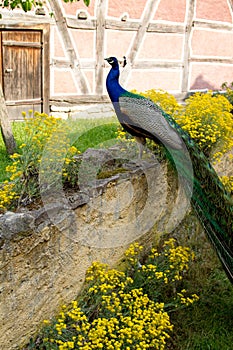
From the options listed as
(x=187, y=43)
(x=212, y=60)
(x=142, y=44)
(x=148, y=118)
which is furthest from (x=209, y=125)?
(x=212, y=60)

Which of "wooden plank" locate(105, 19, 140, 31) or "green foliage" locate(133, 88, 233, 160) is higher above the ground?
"wooden plank" locate(105, 19, 140, 31)

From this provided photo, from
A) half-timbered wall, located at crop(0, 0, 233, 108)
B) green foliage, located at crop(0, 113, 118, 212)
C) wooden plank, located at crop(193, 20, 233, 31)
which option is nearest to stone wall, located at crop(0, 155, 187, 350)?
green foliage, located at crop(0, 113, 118, 212)

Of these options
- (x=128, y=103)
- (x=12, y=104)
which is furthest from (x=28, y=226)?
(x=12, y=104)

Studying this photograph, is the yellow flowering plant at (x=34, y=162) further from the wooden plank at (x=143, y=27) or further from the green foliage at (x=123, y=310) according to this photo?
the wooden plank at (x=143, y=27)

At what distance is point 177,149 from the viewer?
3.80m

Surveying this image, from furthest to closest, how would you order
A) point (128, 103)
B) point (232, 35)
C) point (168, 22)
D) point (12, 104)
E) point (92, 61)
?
point (232, 35), point (168, 22), point (92, 61), point (12, 104), point (128, 103)

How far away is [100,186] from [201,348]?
56.1 inches

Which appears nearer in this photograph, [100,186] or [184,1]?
[100,186]

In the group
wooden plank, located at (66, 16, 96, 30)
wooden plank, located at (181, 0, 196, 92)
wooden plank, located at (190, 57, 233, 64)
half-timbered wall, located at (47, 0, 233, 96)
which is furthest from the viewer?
wooden plank, located at (190, 57, 233, 64)

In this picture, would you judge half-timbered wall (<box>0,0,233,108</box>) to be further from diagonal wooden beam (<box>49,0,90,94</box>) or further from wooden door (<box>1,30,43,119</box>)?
wooden door (<box>1,30,43,119</box>)

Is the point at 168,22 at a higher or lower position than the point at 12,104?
higher

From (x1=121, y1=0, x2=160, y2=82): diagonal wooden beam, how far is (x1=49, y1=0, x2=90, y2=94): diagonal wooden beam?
963 mm

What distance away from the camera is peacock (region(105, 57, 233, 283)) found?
357 centimetres

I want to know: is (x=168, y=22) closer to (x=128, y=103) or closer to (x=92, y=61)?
(x=92, y=61)
